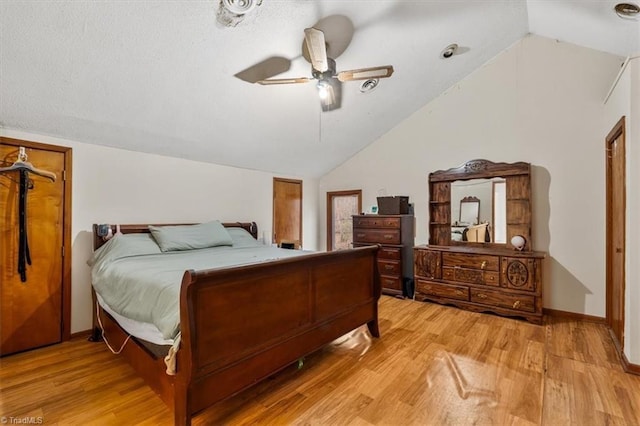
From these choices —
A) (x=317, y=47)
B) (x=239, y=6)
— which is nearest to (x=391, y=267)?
(x=317, y=47)

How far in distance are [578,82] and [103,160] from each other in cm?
533

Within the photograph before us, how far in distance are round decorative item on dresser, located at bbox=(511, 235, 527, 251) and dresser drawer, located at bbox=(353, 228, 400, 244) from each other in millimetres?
1423

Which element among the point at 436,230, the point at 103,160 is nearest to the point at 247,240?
the point at 103,160

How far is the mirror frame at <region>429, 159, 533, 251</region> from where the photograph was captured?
3660 millimetres

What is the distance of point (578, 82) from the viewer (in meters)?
3.39

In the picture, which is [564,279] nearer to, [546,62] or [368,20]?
[546,62]

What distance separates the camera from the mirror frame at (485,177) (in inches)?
144

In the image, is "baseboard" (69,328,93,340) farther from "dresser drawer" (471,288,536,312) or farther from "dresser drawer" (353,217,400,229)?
"dresser drawer" (471,288,536,312)

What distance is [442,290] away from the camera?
3.88 metres

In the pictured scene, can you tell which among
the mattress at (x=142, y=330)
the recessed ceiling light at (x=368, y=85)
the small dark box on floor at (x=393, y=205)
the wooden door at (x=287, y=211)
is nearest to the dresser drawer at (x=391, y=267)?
the small dark box on floor at (x=393, y=205)

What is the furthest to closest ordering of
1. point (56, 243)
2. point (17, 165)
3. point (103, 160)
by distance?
point (103, 160) < point (56, 243) < point (17, 165)

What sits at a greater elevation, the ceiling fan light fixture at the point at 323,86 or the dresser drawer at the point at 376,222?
the ceiling fan light fixture at the point at 323,86

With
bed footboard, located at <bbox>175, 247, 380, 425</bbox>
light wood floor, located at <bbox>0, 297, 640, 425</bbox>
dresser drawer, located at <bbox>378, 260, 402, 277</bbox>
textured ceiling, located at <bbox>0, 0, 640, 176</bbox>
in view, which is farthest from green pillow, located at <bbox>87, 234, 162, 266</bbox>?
dresser drawer, located at <bbox>378, 260, 402, 277</bbox>

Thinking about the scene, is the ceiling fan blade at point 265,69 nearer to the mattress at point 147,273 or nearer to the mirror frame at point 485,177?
the mattress at point 147,273
